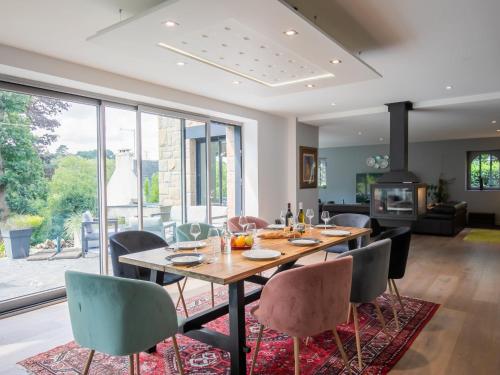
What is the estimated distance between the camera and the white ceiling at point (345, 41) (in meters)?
2.43

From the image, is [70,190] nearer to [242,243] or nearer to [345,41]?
[242,243]

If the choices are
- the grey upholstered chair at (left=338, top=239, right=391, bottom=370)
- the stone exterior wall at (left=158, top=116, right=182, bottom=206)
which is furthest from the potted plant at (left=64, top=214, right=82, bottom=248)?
the grey upholstered chair at (left=338, top=239, right=391, bottom=370)

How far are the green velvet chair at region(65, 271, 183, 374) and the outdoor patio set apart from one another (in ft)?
7.18

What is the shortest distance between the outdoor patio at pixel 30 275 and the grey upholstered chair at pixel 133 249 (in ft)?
3.63

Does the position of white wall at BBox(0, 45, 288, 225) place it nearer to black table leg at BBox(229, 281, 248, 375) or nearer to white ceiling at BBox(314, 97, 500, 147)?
white ceiling at BBox(314, 97, 500, 147)

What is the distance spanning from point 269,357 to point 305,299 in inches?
32.8

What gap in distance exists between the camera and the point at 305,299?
1.94 m

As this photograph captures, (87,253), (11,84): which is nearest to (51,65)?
(11,84)

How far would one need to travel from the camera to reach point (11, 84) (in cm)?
352

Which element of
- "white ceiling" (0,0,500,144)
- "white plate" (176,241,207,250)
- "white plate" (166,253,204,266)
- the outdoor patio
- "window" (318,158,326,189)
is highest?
"white ceiling" (0,0,500,144)

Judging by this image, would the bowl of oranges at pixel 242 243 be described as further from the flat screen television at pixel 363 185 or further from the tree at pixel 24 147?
the flat screen television at pixel 363 185

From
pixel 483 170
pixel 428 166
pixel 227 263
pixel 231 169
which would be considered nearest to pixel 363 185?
pixel 428 166

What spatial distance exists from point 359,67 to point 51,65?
2.94 meters

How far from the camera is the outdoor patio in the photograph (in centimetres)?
360
